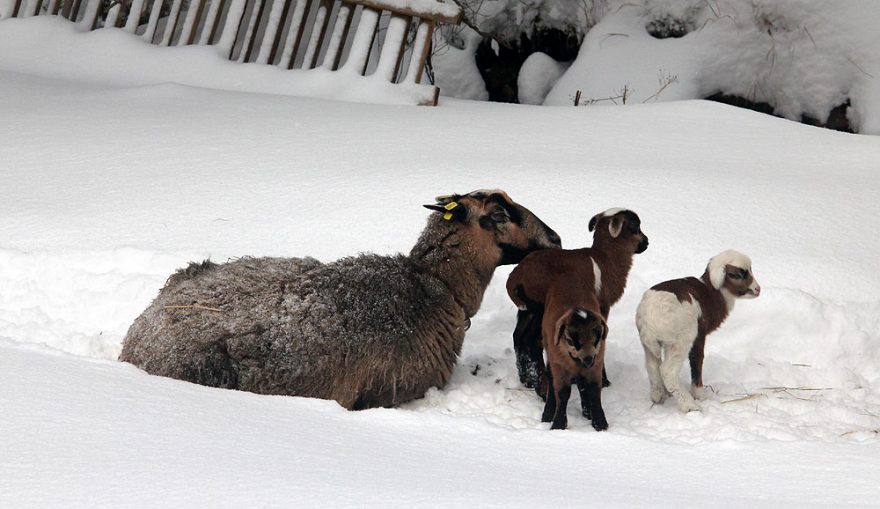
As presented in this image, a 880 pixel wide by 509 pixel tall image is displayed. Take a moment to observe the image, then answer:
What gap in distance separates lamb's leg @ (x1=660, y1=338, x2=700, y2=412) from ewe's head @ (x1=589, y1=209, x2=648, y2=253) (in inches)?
23.3

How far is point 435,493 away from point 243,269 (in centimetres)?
203

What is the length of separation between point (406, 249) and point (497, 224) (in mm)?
1005

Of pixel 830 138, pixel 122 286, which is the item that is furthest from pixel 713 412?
pixel 830 138

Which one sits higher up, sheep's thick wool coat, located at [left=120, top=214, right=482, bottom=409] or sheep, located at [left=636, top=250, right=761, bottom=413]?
sheep, located at [left=636, top=250, right=761, bottom=413]

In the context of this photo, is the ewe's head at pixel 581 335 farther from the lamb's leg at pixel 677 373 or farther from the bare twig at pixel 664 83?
the bare twig at pixel 664 83

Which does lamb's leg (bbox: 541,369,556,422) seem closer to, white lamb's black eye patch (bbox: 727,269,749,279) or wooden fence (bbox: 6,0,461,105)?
white lamb's black eye patch (bbox: 727,269,749,279)

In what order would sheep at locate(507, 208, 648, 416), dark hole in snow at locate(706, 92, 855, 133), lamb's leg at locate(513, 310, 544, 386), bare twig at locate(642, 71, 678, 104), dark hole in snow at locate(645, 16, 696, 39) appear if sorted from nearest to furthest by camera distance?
1. sheep at locate(507, 208, 648, 416)
2. lamb's leg at locate(513, 310, 544, 386)
3. dark hole in snow at locate(706, 92, 855, 133)
4. bare twig at locate(642, 71, 678, 104)
5. dark hole in snow at locate(645, 16, 696, 39)

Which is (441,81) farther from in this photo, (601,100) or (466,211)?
(466,211)

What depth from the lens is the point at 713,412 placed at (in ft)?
15.4

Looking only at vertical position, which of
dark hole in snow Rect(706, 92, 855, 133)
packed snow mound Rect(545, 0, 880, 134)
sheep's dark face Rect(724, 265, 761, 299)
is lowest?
sheep's dark face Rect(724, 265, 761, 299)

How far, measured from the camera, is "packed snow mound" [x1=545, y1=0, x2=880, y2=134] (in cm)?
927

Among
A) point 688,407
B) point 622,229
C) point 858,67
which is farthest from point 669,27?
point 688,407

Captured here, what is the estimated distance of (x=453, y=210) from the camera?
16.5 ft

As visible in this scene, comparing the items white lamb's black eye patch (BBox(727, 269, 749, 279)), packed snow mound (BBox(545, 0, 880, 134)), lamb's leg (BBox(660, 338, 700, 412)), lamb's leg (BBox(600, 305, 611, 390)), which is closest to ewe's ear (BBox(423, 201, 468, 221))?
lamb's leg (BBox(600, 305, 611, 390))
